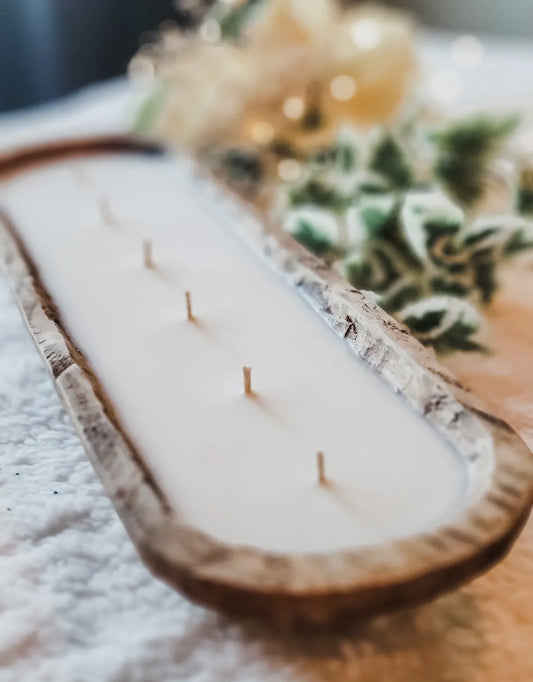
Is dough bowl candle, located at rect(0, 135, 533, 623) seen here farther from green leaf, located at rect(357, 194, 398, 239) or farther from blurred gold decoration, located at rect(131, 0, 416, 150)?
blurred gold decoration, located at rect(131, 0, 416, 150)

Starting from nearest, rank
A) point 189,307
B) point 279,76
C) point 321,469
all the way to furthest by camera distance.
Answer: point 321,469, point 189,307, point 279,76

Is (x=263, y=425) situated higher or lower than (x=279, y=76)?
lower

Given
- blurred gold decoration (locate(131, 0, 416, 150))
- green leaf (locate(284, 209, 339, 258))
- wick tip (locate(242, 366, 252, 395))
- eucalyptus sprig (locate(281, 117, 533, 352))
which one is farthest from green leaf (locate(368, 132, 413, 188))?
wick tip (locate(242, 366, 252, 395))

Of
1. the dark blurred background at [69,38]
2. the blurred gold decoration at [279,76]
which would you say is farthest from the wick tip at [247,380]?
the dark blurred background at [69,38]

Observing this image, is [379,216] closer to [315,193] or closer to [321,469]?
[315,193]

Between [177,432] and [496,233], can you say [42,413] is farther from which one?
[496,233]

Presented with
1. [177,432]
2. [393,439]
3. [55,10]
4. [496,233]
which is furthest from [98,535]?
[55,10]

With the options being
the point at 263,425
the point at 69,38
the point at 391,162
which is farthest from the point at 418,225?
the point at 69,38
